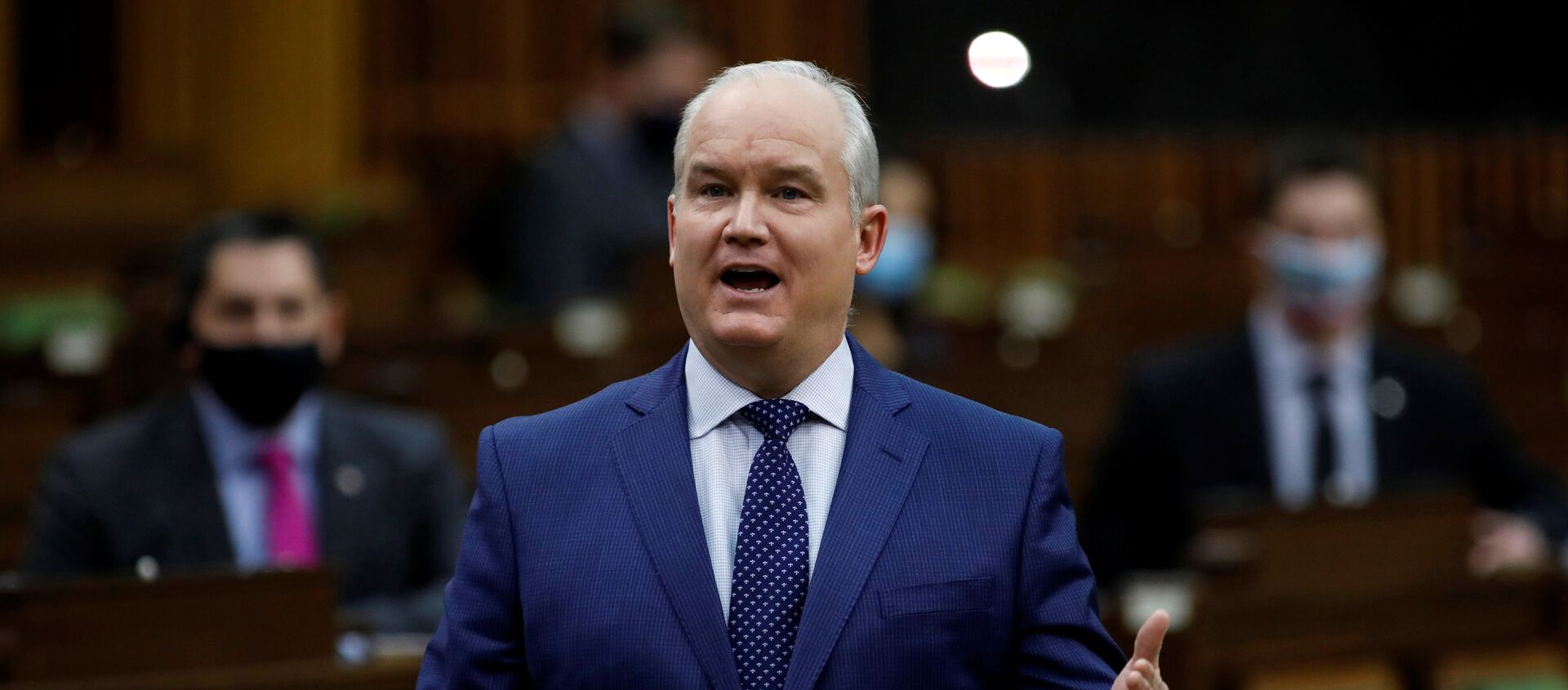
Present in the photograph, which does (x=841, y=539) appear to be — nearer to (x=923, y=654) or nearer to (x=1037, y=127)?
(x=923, y=654)

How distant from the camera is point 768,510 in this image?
1.65 meters

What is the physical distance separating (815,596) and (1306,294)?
2.83 metres

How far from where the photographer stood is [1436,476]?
13.5 ft

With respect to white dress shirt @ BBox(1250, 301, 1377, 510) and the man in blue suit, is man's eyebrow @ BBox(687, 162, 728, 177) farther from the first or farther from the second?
white dress shirt @ BBox(1250, 301, 1377, 510)

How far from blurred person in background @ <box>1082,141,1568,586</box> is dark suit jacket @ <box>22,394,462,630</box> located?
144 centimetres

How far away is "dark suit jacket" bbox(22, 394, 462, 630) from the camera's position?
3.23 m

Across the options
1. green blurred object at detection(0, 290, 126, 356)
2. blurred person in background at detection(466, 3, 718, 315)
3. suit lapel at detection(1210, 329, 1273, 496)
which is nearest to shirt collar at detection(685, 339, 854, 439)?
suit lapel at detection(1210, 329, 1273, 496)

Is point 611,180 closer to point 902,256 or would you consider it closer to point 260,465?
point 902,256

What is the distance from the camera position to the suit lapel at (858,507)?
158 cm

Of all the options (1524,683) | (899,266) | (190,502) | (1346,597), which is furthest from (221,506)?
(1524,683)

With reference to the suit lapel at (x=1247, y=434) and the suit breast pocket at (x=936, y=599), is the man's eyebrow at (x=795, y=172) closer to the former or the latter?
the suit breast pocket at (x=936, y=599)

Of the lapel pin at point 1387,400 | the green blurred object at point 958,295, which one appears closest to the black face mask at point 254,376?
the lapel pin at point 1387,400

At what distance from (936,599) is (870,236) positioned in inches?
15.2

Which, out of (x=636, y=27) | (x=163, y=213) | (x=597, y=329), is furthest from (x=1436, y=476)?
(x=163, y=213)
